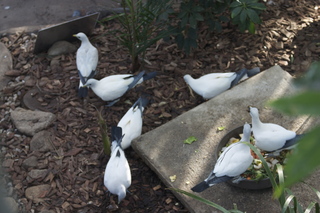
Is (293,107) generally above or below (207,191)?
above

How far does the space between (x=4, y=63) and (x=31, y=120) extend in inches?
44.6

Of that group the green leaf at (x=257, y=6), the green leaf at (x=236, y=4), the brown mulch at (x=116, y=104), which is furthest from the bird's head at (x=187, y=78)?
the green leaf at (x=257, y=6)

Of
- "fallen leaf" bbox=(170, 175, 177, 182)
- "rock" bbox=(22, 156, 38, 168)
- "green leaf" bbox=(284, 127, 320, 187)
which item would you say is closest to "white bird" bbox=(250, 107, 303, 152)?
"fallen leaf" bbox=(170, 175, 177, 182)

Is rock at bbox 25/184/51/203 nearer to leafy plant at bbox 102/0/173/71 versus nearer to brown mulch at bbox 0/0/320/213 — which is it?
brown mulch at bbox 0/0/320/213

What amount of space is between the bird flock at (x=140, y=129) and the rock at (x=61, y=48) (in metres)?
0.39

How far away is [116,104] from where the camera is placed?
4.18 metres

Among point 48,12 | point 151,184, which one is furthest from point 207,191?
point 48,12

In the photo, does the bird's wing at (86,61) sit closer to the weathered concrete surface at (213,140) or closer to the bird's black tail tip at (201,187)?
the weathered concrete surface at (213,140)

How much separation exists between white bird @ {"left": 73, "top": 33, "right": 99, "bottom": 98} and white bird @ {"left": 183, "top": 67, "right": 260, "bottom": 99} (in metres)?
1.06

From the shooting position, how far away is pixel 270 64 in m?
4.52

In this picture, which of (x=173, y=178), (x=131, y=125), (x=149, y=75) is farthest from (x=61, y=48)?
(x=173, y=178)

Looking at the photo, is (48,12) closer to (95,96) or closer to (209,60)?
(95,96)

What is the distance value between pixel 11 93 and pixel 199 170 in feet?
7.52

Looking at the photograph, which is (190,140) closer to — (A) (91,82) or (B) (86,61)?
(A) (91,82)
